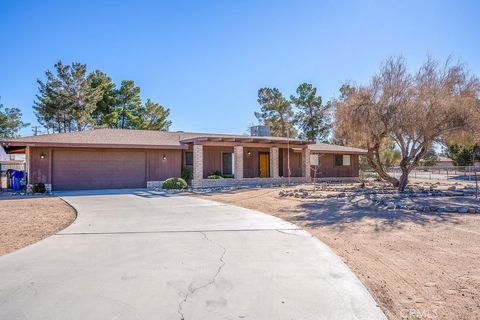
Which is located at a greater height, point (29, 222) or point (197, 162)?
point (197, 162)

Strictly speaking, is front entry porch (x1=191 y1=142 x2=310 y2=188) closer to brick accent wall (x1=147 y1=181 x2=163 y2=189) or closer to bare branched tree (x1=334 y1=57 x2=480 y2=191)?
brick accent wall (x1=147 y1=181 x2=163 y2=189)

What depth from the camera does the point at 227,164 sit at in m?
21.3

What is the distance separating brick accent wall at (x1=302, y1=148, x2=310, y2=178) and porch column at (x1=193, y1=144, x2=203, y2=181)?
8112 millimetres

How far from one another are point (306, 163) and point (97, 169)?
1353cm

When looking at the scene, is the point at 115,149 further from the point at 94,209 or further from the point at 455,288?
the point at 455,288

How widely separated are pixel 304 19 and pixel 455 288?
1230cm

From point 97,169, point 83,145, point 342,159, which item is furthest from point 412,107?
point 97,169

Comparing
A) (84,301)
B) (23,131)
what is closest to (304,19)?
(84,301)

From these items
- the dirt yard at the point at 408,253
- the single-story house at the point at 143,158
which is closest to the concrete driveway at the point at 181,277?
the dirt yard at the point at 408,253

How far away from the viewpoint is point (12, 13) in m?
12.6

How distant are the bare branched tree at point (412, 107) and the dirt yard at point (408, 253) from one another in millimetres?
5752

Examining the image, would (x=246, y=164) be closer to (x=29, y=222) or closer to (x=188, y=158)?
(x=188, y=158)

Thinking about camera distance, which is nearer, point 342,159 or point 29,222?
point 29,222

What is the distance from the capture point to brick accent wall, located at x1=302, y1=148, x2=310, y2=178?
2333 centimetres
